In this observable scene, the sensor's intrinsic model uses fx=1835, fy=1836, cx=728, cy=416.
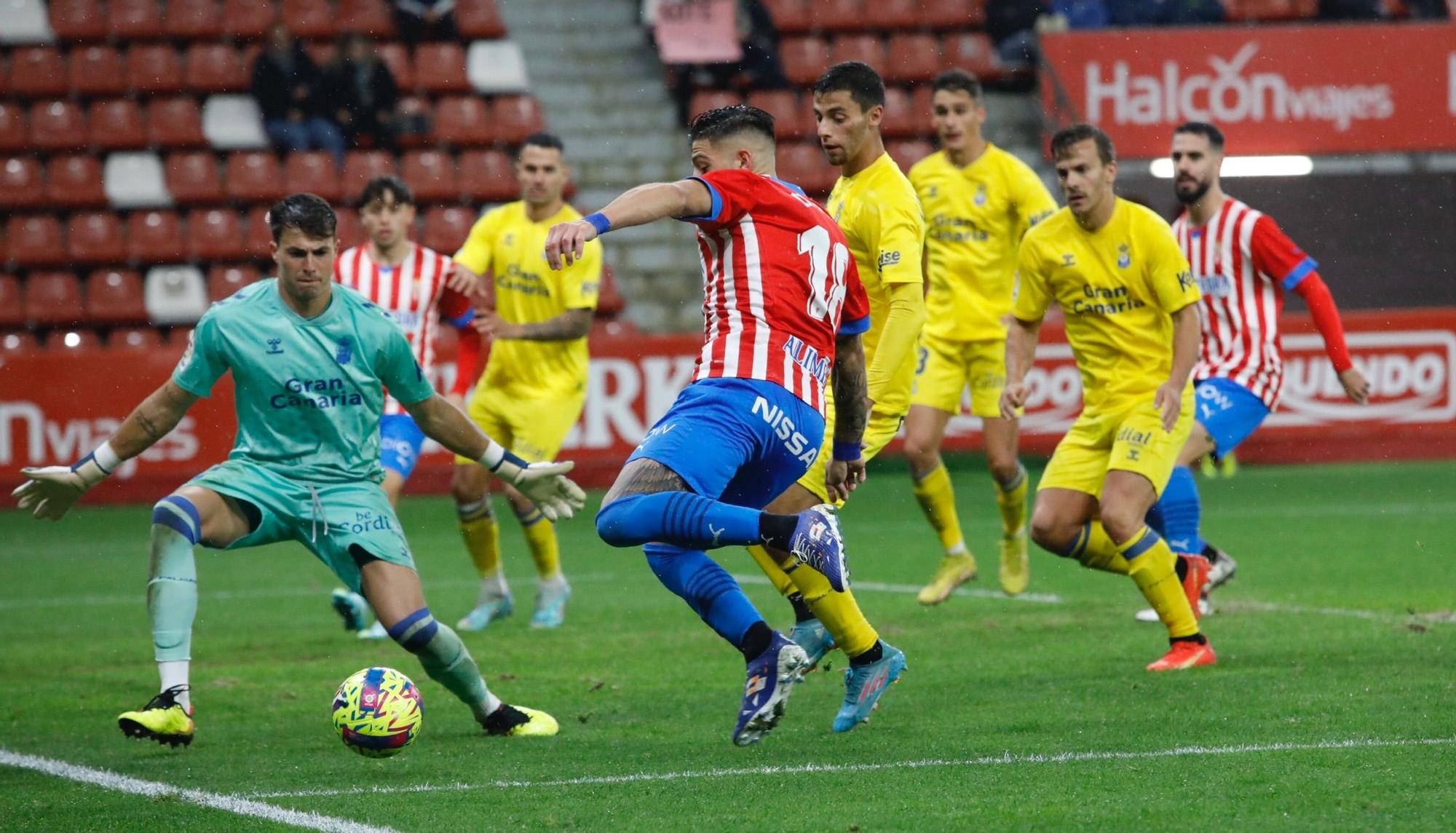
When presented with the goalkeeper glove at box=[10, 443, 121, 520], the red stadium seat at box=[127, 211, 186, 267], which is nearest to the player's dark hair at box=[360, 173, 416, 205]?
the goalkeeper glove at box=[10, 443, 121, 520]

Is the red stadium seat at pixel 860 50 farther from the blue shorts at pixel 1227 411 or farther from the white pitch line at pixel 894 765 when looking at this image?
the white pitch line at pixel 894 765

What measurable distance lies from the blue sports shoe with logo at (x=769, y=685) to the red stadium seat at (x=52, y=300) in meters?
13.7

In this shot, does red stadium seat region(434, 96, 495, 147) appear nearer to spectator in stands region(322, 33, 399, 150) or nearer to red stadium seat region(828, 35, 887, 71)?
spectator in stands region(322, 33, 399, 150)

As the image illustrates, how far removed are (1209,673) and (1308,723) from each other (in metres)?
1.13

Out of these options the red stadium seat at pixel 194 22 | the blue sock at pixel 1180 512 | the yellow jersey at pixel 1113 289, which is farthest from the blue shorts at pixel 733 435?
the red stadium seat at pixel 194 22

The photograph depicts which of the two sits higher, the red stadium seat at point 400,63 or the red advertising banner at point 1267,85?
the red stadium seat at point 400,63

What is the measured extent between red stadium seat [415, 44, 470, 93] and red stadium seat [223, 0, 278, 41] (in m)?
1.66

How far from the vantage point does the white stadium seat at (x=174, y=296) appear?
58.4 ft

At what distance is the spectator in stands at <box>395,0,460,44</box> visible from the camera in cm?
2019

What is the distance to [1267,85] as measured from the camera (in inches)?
751

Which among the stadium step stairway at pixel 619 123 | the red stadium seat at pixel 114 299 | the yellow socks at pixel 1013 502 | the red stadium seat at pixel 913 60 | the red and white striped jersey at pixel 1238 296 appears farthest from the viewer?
the red stadium seat at pixel 913 60

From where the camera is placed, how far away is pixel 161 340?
17.6 metres

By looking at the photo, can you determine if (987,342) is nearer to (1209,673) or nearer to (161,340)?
(1209,673)

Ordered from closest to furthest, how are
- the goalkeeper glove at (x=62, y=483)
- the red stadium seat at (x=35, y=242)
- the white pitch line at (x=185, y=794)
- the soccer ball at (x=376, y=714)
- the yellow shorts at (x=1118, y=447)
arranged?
1. the white pitch line at (x=185, y=794)
2. the soccer ball at (x=376, y=714)
3. the goalkeeper glove at (x=62, y=483)
4. the yellow shorts at (x=1118, y=447)
5. the red stadium seat at (x=35, y=242)
